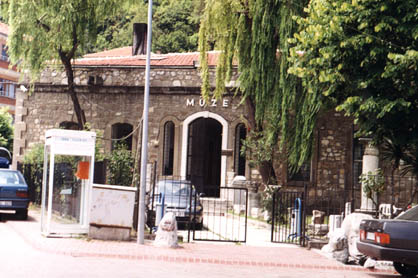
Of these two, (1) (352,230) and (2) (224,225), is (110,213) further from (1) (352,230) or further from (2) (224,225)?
(2) (224,225)

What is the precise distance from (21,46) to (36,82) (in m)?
4.51

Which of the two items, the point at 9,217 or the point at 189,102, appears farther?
the point at 189,102

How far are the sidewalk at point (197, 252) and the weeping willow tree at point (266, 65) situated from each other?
7.74m

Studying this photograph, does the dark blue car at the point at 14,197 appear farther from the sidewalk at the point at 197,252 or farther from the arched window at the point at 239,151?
the arched window at the point at 239,151

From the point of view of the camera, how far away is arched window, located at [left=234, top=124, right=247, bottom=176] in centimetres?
3106

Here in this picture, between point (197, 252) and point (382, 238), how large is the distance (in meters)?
4.67

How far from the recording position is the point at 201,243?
60.4ft

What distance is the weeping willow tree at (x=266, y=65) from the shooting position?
82.0ft

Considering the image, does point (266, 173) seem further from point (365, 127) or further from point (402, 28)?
point (402, 28)

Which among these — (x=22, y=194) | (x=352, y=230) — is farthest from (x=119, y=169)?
(x=352, y=230)

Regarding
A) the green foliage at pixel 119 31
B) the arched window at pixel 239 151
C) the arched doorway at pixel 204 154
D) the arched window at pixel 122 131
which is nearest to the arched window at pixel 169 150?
the arched doorway at pixel 204 154

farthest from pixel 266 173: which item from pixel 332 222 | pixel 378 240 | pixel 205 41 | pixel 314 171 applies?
pixel 378 240

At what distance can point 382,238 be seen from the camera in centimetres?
1332

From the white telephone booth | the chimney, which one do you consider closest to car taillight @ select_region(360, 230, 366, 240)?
the white telephone booth
